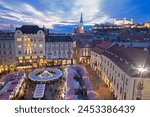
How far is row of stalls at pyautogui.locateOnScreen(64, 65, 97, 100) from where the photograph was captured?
815cm

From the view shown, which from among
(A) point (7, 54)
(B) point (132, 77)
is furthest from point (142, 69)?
(A) point (7, 54)

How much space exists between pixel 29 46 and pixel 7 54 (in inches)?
88.9

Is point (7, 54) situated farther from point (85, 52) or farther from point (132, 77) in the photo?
point (132, 77)

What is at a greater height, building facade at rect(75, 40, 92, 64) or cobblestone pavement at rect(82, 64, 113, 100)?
building facade at rect(75, 40, 92, 64)

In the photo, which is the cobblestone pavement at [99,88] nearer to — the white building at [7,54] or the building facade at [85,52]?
the building facade at [85,52]

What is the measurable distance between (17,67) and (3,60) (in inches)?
57.5

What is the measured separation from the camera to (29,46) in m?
16.6

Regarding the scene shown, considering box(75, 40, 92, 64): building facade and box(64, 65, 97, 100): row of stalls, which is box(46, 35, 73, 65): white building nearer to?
box(75, 40, 92, 64): building facade

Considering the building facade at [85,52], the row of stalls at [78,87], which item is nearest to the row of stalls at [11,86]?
the row of stalls at [78,87]

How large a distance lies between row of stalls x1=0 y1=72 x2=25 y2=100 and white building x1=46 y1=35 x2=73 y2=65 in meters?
5.64

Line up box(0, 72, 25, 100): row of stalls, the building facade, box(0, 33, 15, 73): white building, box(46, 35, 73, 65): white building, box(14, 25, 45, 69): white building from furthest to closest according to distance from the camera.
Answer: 1. the building facade
2. box(46, 35, 73, 65): white building
3. box(14, 25, 45, 69): white building
4. box(0, 33, 15, 73): white building
5. box(0, 72, 25, 100): row of stalls

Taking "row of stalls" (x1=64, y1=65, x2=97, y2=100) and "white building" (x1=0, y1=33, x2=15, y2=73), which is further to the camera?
"white building" (x1=0, y1=33, x2=15, y2=73)

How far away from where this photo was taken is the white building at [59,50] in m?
17.4

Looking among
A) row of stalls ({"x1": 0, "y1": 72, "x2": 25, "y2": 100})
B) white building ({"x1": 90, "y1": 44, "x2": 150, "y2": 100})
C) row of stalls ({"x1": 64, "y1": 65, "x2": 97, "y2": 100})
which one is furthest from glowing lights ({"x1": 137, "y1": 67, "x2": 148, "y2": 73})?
row of stalls ({"x1": 0, "y1": 72, "x2": 25, "y2": 100})
